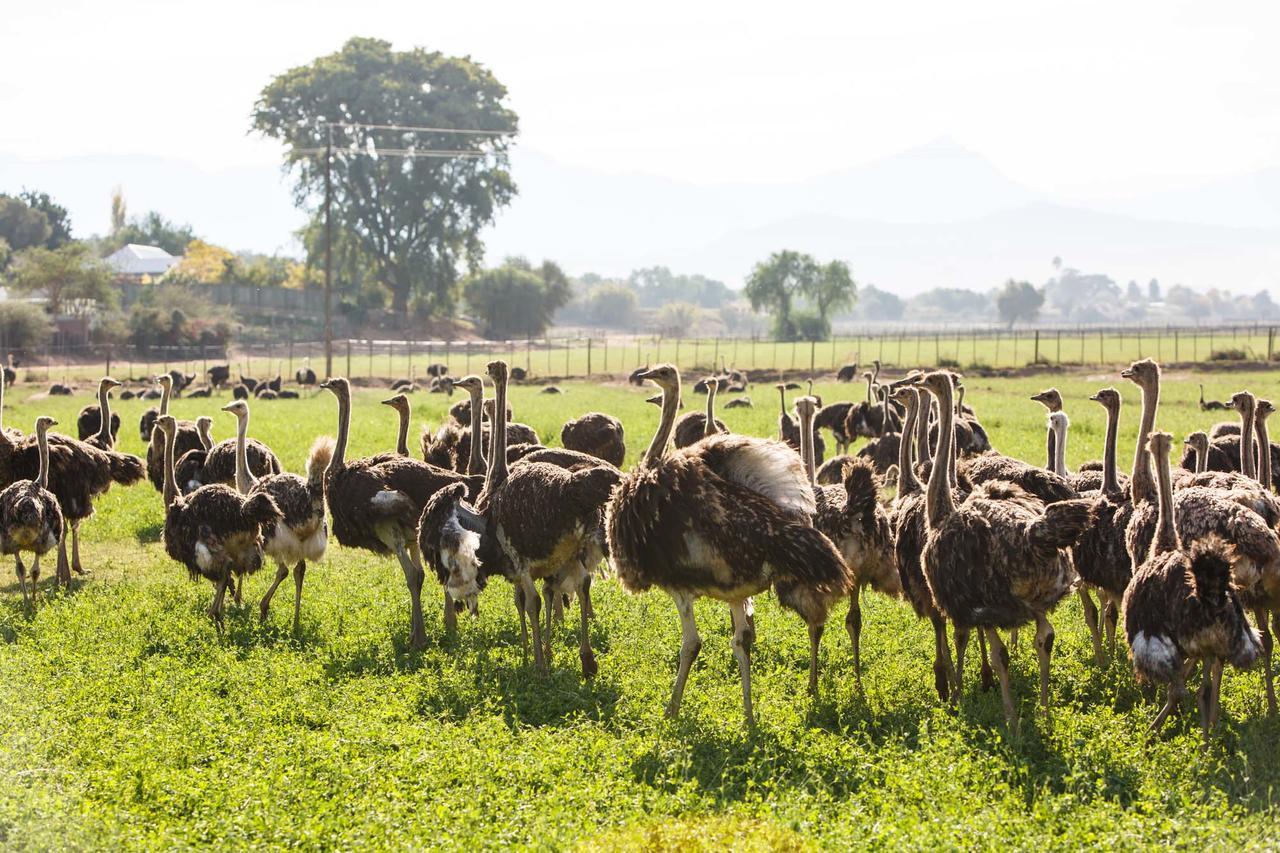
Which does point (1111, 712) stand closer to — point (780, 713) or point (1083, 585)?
point (1083, 585)

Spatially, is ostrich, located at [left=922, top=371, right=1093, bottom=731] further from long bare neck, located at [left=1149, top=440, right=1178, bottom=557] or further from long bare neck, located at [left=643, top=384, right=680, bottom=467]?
long bare neck, located at [left=643, top=384, right=680, bottom=467]

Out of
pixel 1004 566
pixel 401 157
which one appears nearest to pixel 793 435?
pixel 1004 566

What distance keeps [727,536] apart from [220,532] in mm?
4555

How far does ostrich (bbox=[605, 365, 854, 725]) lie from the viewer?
785 cm

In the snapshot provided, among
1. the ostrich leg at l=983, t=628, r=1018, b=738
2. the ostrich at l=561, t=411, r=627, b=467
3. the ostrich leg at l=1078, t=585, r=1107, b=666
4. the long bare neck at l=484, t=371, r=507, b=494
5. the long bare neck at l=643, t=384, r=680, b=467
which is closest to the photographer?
the ostrich leg at l=983, t=628, r=1018, b=738

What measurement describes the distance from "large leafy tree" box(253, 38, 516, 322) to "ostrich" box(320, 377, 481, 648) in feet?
239

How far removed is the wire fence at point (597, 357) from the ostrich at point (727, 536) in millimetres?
38793

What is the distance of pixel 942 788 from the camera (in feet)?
22.5

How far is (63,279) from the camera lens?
63.2 meters

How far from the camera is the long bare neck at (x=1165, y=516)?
764cm

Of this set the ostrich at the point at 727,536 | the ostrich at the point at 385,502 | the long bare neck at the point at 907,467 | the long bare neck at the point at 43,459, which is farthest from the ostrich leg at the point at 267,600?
the long bare neck at the point at 907,467

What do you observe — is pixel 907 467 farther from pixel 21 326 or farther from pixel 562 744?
pixel 21 326

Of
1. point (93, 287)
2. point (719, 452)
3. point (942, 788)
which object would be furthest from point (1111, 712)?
point (93, 287)

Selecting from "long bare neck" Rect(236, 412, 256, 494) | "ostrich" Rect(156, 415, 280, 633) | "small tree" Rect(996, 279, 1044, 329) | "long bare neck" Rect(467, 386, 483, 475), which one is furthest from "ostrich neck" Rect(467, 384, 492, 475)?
"small tree" Rect(996, 279, 1044, 329)
